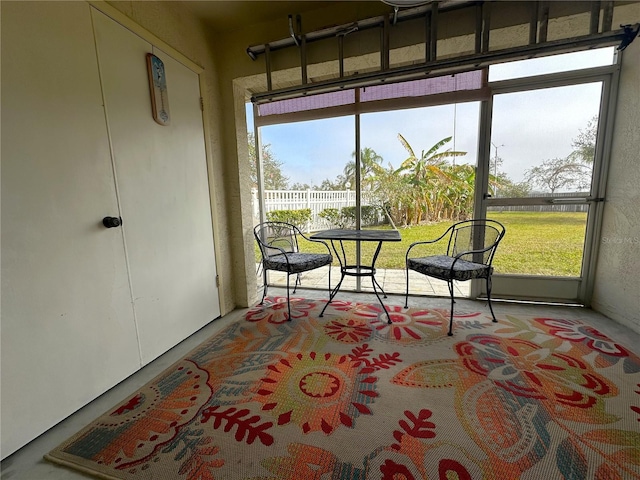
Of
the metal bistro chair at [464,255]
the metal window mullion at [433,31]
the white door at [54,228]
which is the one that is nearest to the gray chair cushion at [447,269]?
the metal bistro chair at [464,255]

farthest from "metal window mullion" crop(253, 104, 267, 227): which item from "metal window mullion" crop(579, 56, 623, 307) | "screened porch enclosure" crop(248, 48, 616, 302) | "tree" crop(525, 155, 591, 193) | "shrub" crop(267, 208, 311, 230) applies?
"metal window mullion" crop(579, 56, 623, 307)

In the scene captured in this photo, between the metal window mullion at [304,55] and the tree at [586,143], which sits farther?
the tree at [586,143]

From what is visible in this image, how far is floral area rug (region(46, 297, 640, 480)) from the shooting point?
1.06 m

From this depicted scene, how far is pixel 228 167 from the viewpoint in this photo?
8.35 ft

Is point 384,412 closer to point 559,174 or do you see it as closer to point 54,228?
point 54,228

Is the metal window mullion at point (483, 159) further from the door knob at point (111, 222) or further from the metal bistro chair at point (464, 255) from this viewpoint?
the door knob at point (111, 222)

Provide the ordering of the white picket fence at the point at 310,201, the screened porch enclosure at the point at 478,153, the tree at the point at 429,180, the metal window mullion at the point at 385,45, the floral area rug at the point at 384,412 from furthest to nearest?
the tree at the point at 429,180, the white picket fence at the point at 310,201, the screened porch enclosure at the point at 478,153, the metal window mullion at the point at 385,45, the floral area rug at the point at 384,412

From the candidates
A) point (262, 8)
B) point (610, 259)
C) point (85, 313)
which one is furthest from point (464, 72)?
point (85, 313)

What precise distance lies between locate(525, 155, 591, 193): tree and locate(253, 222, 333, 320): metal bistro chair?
2097 millimetres

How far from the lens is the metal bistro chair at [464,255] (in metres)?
2.09

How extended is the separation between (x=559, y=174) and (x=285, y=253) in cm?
266

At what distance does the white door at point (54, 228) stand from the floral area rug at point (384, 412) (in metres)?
0.29

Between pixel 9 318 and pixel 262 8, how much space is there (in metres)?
2.56

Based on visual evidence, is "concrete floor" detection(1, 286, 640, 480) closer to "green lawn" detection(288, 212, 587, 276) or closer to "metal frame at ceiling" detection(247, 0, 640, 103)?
"green lawn" detection(288, 212, 587, 276)
